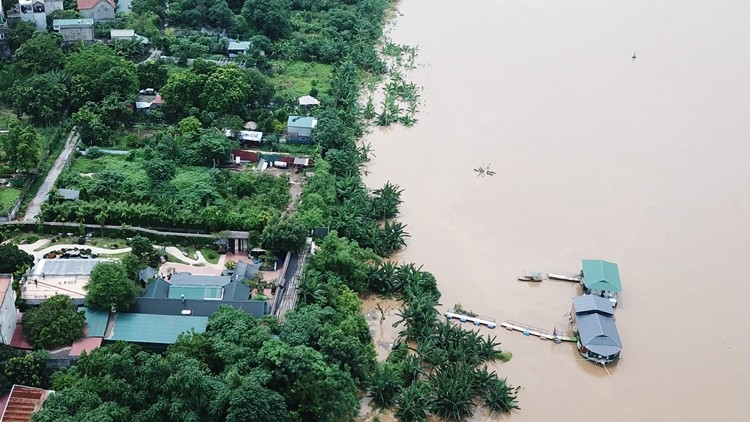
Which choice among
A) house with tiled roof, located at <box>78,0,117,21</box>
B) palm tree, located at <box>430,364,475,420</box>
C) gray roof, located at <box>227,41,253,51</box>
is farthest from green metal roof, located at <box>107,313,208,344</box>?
house with tiled roof, located at <box>78,0,117,21</box>

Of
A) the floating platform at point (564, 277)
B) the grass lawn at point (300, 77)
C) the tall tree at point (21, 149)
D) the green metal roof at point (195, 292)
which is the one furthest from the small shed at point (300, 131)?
the floating platform at point (564, 277)

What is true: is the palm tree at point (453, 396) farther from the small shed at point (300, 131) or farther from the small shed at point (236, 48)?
the small shed at point (236, 48)

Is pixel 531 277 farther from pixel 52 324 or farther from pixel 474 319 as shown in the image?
pixel 52 324

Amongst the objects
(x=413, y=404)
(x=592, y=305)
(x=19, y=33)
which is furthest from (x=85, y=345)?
(x=19, y=33)

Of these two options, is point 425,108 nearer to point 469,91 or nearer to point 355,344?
point 469,91

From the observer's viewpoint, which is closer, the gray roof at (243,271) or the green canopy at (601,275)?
the gray roof at (243,271)

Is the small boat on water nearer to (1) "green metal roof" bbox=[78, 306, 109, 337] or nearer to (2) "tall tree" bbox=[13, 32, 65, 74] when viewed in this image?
(1) "green metal roof" bbox=[78, 306, 109, 337]

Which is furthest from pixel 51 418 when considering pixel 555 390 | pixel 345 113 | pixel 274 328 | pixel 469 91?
pixel 469 91

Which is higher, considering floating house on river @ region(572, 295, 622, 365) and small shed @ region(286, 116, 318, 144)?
small shed @ region(286, 116, 318, 144)
